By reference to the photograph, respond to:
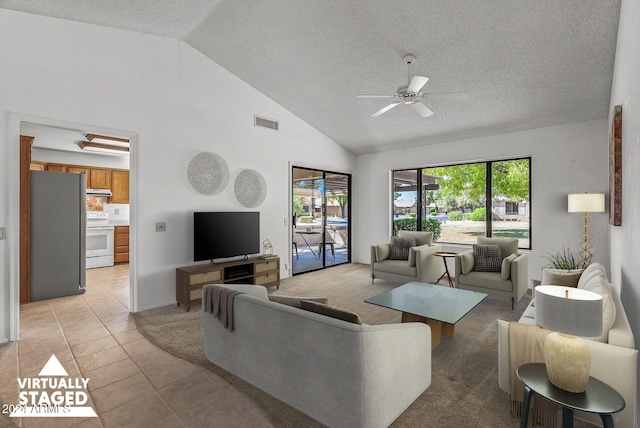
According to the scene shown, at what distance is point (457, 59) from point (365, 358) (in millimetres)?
3571

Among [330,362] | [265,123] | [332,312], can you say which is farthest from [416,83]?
[265,123]

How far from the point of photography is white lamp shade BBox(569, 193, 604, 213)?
4016 mm

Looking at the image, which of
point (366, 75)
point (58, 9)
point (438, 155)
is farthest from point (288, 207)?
point (58, 9)

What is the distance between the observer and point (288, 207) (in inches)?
231

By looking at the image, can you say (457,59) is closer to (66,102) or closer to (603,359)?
(603,359)

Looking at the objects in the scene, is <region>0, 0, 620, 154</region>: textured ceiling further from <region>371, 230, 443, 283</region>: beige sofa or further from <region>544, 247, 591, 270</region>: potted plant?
<region>371, 230, 443, 283</region>: beige sofa

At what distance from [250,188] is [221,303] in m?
3.02

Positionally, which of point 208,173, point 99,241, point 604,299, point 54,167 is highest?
point 54,167

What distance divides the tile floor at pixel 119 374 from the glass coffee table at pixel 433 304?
5.24 ft

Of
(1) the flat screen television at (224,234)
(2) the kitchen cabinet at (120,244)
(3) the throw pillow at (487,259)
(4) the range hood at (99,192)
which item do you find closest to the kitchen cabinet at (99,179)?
(4) the range hood at (99,192)

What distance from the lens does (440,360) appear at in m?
2.76

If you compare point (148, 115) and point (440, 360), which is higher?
point (148, 115)

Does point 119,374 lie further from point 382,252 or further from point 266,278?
point 382,252

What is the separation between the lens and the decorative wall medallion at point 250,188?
507 cm
